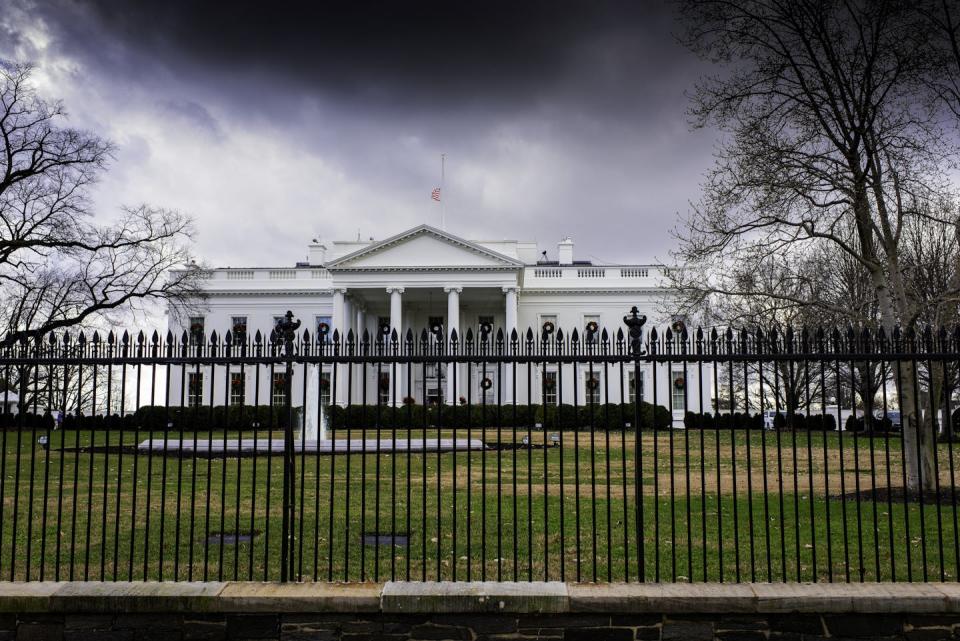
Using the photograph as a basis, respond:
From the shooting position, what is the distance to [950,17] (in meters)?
10.8

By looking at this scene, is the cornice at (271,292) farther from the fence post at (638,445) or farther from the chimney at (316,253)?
the fence post at (638,445)

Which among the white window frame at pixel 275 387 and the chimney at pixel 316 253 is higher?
the chimney at pixel 316 253

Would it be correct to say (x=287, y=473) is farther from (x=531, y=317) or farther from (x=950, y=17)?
(x=531, y=317)

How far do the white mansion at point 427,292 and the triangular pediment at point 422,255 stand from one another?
0.18 feet

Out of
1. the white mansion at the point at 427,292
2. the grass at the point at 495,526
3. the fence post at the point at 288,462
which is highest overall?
the white mansion at the point at 427,292

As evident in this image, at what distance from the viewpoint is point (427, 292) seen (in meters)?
47.1

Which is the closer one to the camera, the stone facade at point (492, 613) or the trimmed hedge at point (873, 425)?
the stone facade at point (492, 613)

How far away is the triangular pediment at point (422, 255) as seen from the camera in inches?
1789

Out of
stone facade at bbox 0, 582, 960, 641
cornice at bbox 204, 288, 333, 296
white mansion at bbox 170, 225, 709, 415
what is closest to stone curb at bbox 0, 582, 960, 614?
stone facade at bbox 0, 582, 960, 641

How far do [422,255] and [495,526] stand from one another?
37.7 metres

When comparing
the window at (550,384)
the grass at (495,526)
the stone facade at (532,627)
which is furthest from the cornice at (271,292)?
the stone facade at (532,627)

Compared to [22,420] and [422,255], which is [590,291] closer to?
[422,255]

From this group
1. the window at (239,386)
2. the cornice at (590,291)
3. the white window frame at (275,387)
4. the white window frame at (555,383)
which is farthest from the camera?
the cornice at (590,291)

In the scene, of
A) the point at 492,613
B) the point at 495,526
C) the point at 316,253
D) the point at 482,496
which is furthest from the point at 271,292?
the point at 492,613
